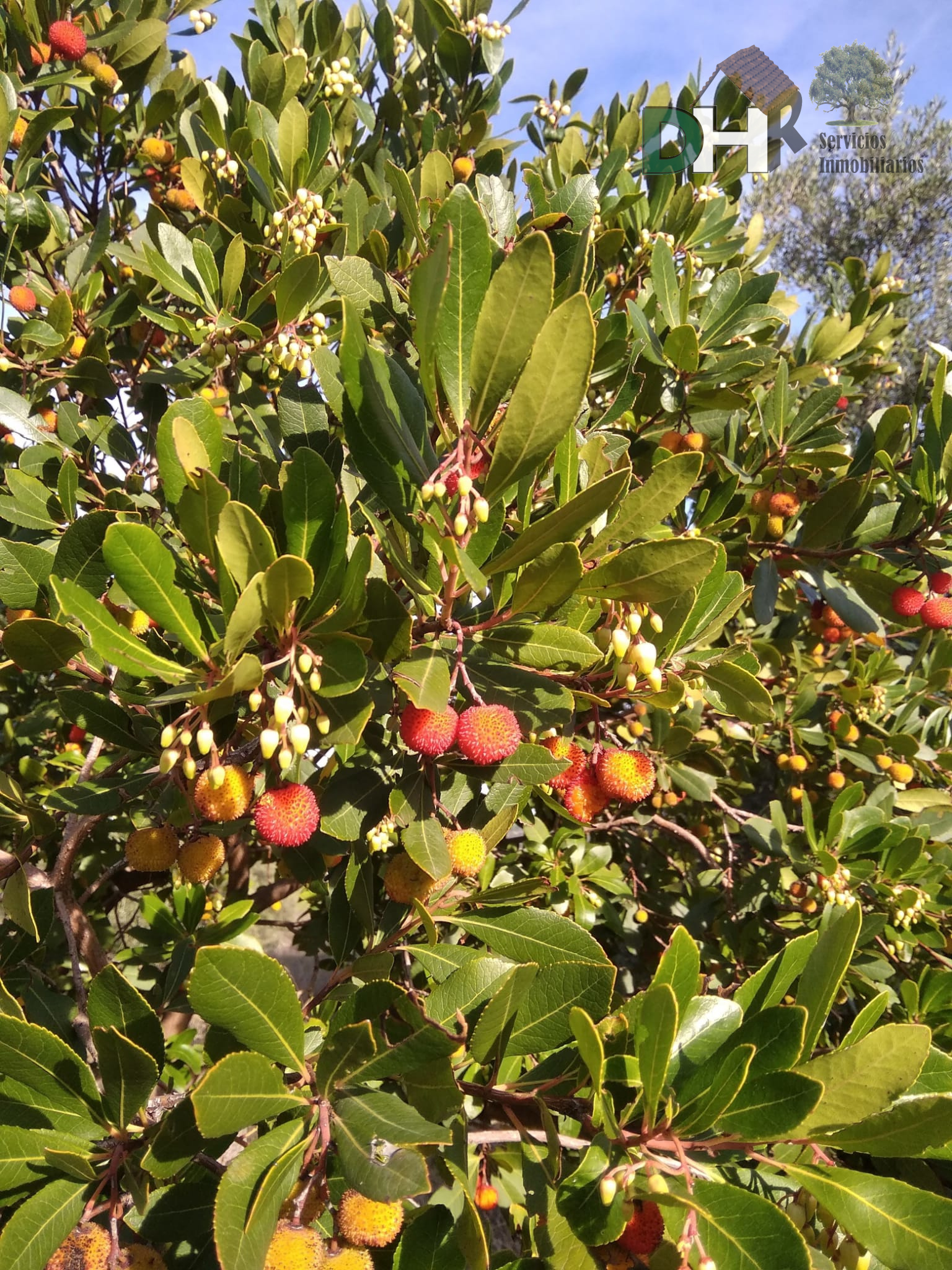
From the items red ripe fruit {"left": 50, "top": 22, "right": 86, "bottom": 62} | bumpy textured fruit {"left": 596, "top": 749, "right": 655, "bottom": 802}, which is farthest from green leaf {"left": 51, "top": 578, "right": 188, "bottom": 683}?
red ripe fruit {"left": 50, "top": 22, "right": 86, "bottom": 62}

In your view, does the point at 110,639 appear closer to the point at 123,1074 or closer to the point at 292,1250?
the point at 123,1074

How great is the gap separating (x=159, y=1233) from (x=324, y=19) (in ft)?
9.35

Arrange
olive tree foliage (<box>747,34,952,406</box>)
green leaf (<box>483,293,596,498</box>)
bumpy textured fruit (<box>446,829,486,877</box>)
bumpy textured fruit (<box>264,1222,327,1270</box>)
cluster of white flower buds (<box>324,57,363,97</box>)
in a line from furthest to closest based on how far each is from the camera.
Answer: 1. olive tree foliage (<box>747,34,952,406</box>)
2. cluster of white flower buds (<box>324,57,363,97</box>)
3. bumpy textured fruit (<box>446,829,486,877</box>)
4. bumpy textured fruit (<box>264,1222,327,1270</box>)
5. green leaf (<box>483,293,596,498</box>)

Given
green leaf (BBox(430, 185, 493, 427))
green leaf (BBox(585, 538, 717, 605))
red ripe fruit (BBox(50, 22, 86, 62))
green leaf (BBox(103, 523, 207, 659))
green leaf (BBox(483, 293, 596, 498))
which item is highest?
red ripe fruit (BBox(50, 22, 86, 62))

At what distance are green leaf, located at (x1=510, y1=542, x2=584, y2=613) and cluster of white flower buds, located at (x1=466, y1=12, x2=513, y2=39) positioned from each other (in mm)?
2271

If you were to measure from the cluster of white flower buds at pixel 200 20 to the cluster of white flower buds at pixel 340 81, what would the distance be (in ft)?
1.48

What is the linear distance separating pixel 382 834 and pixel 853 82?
10860 mm

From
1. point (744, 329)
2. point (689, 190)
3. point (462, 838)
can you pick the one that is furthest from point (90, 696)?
point (689, 190)

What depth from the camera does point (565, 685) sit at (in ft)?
3.88

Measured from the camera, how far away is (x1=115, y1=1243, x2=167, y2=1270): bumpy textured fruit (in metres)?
0.95

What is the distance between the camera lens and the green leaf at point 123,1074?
85 cm

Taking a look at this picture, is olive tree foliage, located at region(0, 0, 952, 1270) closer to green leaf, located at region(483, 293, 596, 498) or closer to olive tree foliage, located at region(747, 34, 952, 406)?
green leaf, located at region(483, 293, 596, 498)

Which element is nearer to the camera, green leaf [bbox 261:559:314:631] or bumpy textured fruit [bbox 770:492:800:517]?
green leaf [bbox 261:559:314:631]

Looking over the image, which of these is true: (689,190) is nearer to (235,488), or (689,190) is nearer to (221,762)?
(235,488)
